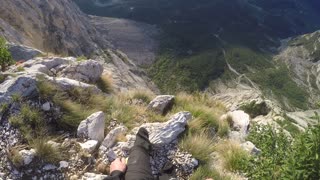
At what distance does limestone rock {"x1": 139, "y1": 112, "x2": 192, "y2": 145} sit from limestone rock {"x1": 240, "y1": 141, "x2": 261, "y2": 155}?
8.72ft

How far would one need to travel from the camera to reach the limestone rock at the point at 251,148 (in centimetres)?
1653

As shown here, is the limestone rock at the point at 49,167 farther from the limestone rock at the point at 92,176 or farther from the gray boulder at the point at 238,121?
the gray boulder at the point at 238,121

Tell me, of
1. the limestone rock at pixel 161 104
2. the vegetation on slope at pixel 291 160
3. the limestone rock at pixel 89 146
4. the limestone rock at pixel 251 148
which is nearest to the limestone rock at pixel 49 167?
the limestone rock at pixel 89 146

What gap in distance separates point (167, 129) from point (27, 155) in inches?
219

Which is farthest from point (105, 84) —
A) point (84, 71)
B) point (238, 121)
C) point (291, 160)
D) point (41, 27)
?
point (41, 27)

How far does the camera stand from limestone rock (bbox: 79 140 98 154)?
48.6 ft

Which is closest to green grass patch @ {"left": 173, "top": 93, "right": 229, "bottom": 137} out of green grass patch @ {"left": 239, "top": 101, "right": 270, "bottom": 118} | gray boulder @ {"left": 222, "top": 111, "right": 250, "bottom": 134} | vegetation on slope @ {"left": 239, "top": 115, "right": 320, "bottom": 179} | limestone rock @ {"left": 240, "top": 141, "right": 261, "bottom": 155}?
gray boulder @ {"left": 222, "top": 111, "right": 250, "bottom": 134}

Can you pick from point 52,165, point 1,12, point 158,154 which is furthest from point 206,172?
point 1,12

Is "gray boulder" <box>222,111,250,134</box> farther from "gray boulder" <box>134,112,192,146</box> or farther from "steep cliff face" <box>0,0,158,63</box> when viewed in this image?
"steep cliff face" <box>0,0,158,63</box>

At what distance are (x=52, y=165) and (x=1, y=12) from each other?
191ft

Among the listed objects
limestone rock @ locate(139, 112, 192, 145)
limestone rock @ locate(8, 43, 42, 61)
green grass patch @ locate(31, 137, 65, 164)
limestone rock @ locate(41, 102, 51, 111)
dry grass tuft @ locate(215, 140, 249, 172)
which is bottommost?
limestone rock @ locate(8, 43, 42, 61)

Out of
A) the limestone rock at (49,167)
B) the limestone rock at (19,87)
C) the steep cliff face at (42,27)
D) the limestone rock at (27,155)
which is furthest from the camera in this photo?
the steep cliff face at (42,27)

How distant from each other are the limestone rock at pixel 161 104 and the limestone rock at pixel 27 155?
25.5ft

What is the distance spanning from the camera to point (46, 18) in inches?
4439
